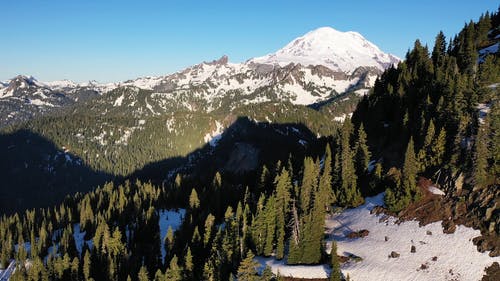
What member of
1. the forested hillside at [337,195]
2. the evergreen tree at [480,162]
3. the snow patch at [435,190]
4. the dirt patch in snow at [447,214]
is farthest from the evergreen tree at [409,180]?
the evergreen tree at [480,162]

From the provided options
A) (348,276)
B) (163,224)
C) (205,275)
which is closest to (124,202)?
(163,224)

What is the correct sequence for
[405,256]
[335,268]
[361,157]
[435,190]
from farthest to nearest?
[361,157]
[435,190]
[405,256]
[335,268]

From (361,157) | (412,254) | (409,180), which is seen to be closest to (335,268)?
(412,254)

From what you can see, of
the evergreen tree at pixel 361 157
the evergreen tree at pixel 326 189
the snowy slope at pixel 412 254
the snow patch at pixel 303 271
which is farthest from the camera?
the evergreen tree at pixel 361 157

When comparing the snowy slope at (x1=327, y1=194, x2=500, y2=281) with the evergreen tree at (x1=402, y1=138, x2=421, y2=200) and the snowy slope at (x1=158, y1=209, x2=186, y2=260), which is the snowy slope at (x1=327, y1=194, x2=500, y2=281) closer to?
the evergreen tree at (x1=402, y1=138, x2=421, y2=200)

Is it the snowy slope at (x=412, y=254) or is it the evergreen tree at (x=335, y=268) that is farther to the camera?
the snowy slope at (x=412, y=254)

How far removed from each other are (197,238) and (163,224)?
4146 centimetres

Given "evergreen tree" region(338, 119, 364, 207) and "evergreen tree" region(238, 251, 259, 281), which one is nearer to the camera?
"evergreen tree" region(238, 251, 259, 281)

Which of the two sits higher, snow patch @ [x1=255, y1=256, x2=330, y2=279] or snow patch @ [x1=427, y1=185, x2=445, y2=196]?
snow patch @ [x1=427, y1=185, x2=445, y2=196]

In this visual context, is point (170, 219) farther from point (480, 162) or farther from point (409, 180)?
point (480, 162)

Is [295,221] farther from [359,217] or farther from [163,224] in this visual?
[163,224]

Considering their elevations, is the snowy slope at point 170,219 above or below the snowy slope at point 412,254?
below

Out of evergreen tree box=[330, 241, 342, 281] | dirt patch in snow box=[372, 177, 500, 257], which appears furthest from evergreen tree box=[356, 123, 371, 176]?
evergreen tree box=[330, 241, 342, 281]

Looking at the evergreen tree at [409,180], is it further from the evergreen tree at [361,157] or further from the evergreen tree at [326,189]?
the evergreen tree at [361,157]
